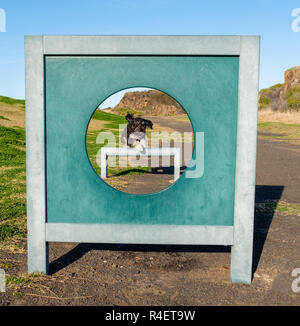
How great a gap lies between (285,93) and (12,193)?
57293mm

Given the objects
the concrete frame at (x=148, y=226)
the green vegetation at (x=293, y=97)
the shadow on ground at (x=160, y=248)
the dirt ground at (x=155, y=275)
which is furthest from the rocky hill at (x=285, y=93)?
the concrete frame at (x=148, y=226)

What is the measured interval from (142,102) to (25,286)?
74.0ft

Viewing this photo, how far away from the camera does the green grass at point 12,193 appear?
4535 mm

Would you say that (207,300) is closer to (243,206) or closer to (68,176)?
(243,206)

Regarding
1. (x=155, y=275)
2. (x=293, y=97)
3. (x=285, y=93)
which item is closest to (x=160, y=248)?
(x=155, y=275)

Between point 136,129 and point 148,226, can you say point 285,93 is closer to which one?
point 136,129

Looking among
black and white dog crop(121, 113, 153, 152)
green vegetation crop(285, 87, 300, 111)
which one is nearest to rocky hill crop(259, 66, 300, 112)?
green vegetation crop(285, 87, 300, 111)

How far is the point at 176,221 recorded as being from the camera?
3246 mm

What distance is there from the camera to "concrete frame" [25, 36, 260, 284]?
3.08 metres

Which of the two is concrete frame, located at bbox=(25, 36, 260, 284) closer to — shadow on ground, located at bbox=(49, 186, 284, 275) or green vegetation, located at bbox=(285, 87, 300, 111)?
shadow on ground, located at bbox=(49, 186, 284, 275)

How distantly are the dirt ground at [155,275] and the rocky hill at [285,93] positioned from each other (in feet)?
161

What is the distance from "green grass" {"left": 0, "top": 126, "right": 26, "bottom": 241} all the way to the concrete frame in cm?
126

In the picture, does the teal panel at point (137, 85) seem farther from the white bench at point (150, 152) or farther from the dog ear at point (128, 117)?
the dog ear at point (128, 117)
